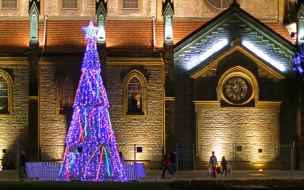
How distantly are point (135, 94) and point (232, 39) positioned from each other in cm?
762

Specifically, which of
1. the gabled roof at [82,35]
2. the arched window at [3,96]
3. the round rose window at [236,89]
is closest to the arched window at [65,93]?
the gabled roof at [82,35]

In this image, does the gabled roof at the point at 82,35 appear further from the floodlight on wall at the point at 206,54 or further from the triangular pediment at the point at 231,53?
the triangular pediment at the point at 231,53

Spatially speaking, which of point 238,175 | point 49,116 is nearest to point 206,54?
point 238,175

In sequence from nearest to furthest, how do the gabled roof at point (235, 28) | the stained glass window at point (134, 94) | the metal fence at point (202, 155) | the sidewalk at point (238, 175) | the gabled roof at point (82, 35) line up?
the sidewalk at point (238, 175) → the metal fence at point (202, 155) → the gabled roof at point (235, 28) → the stained glass window at point (134, 94) → the gabled roof at point (82, 35)

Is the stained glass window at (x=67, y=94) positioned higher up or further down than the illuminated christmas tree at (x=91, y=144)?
higher up

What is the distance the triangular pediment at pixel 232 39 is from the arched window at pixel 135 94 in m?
2.81

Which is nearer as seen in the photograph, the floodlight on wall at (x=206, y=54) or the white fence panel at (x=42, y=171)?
the white fence panel at (x=42, y=171)

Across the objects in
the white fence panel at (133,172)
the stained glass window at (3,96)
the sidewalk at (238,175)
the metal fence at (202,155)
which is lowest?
the sidewalk at (238,175)

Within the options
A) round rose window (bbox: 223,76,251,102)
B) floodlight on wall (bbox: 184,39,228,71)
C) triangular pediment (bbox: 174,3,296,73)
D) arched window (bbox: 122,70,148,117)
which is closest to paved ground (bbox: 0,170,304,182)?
arched window (bbox: 122,70,148,117)

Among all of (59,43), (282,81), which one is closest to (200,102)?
(282,81)

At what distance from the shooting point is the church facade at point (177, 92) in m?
57.3

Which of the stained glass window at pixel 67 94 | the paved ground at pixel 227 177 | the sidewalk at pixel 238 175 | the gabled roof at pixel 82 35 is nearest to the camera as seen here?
the paved ground at pixel 227 177

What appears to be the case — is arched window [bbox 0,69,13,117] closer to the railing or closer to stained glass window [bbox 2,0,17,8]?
stained glass window [bbox 2,0,17,8]

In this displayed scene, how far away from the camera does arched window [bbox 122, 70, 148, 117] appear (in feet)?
191
